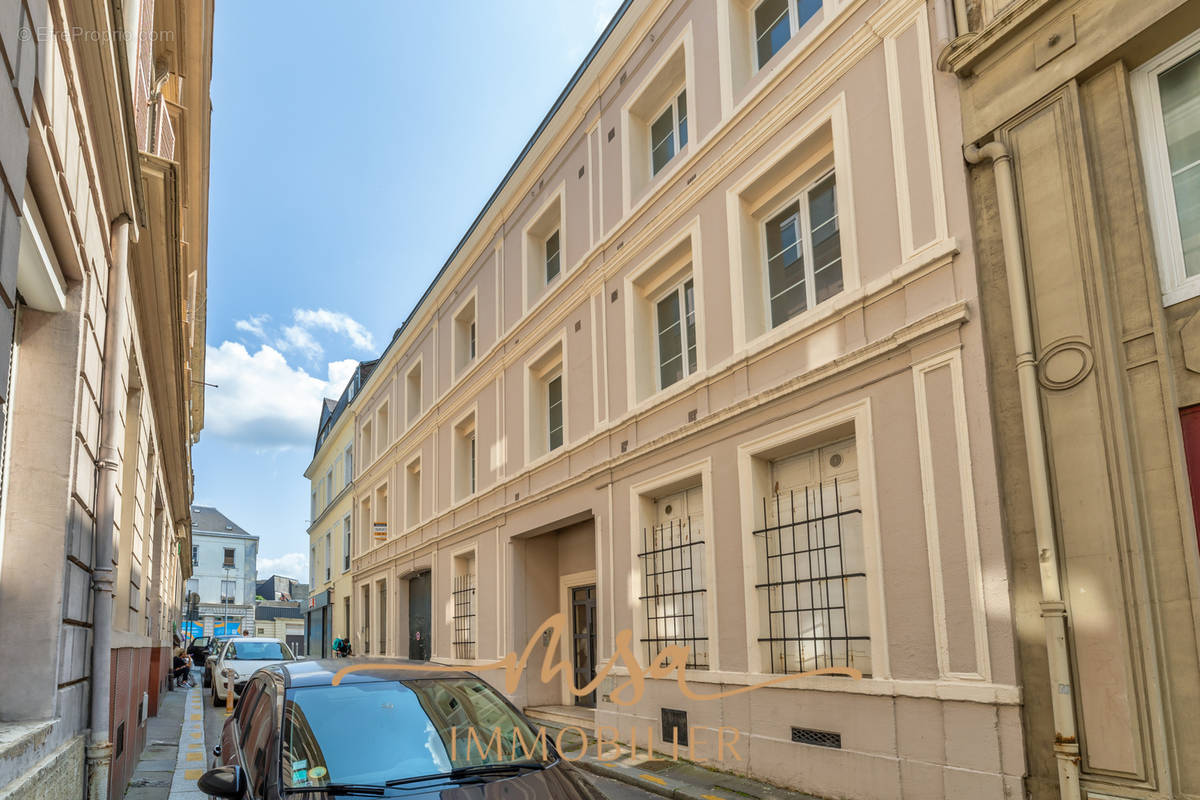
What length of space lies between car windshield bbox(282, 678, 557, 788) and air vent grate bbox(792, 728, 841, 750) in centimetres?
454

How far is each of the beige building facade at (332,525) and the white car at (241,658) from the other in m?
11.0

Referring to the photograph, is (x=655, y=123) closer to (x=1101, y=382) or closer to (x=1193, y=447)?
(x=1101, y=382)

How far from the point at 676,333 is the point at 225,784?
9.35 m

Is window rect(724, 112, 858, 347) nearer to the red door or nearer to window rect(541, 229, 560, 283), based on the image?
the red door

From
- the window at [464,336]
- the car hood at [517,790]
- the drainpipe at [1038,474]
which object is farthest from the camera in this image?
the window at [464,336]

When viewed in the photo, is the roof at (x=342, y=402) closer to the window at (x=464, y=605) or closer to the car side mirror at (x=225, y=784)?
the window at (x=464, y=605)

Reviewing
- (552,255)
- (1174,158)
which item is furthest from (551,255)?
(1174,158)

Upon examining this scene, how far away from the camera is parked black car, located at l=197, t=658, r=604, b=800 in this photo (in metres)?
4.34

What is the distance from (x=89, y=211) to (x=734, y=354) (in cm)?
699

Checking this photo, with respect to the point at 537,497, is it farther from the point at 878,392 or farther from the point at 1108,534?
Answer: the point at 1108,534

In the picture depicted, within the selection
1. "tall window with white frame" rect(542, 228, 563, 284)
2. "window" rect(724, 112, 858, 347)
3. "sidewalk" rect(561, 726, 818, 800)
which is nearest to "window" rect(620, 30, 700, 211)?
"window" rect(724, 112, 858, 347)

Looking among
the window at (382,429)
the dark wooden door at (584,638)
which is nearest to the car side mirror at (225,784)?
the dark wooden door at (584,638)

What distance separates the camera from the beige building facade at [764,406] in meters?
7.86

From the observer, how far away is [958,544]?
25.2ft
